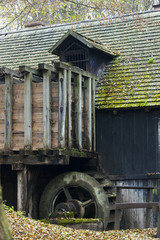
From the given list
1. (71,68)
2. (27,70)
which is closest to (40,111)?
(27,70)

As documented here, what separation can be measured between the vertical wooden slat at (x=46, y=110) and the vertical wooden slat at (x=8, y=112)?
1.06 metres

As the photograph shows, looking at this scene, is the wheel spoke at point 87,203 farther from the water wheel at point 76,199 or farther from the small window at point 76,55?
the small window at point 76,55

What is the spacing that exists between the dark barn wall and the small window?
2.08m

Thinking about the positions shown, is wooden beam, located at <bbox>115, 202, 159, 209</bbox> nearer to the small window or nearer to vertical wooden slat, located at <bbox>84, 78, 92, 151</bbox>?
vertical wooden slat, located at <bbox>84, 78, 92, 151</bbox>

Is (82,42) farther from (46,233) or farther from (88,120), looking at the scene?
(46,233)

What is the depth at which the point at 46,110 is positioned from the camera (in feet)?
45.2

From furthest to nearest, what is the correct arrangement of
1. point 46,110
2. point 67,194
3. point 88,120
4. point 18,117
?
point 88,120
point 67,194
point 18,117
point 46,110

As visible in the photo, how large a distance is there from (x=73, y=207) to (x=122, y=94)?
3.85 metres

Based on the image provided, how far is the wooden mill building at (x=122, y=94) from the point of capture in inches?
581

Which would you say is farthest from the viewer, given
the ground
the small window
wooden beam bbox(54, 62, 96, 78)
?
the small window

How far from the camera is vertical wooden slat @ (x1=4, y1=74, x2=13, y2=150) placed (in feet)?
46.2

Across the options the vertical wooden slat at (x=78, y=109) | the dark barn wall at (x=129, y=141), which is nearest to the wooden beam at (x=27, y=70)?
the vertical wooden slat at (x=78, y=109)

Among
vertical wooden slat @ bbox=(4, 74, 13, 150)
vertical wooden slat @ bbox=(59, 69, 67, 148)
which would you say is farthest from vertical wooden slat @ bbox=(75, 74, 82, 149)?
vertical wooden slat @ bbox=(4, 74, 13, 150)

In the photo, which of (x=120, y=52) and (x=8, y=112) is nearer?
(x=8, y=112)
